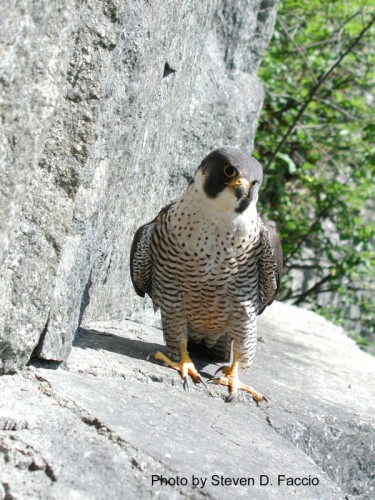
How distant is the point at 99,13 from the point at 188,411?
64.4 inches

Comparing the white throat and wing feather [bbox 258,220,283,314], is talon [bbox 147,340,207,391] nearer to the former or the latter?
wing feather [bbox 258,220,283,314]

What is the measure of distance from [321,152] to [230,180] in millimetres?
5751

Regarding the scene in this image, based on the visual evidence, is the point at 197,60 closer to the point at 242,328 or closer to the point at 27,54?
the point at 242,328

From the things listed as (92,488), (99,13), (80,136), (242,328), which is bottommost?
(92,488)

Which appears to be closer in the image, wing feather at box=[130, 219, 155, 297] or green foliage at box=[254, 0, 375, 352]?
wing feather at box=[130, 219, 155, 297]

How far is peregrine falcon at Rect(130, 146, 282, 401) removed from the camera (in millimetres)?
3838

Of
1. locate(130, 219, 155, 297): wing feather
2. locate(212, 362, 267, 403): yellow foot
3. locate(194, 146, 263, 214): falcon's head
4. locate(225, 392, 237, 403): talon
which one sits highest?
locate(194, 146, 263, 214): falcon's head

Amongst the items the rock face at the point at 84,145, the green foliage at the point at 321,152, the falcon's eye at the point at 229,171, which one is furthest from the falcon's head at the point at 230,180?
the green foliage at the point at 321,152

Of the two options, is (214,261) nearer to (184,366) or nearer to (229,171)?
(229,171)

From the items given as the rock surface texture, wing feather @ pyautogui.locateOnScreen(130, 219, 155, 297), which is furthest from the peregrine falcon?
the rock surface texture

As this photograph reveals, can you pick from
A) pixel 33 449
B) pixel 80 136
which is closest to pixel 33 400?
pixel 33 449

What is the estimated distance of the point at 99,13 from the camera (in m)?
2.94

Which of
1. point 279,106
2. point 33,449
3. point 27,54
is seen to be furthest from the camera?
point 279,106

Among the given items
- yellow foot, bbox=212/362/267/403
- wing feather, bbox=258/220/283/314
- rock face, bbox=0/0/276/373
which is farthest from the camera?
wing feather, bbox=258/220/283/314
